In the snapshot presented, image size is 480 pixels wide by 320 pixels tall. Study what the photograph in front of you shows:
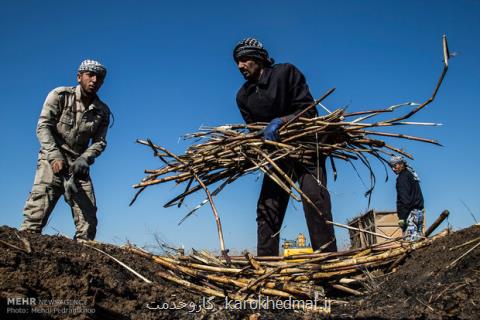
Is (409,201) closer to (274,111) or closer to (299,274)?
(274,111)

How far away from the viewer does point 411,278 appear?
217 cm

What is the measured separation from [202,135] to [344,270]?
58.5 inches

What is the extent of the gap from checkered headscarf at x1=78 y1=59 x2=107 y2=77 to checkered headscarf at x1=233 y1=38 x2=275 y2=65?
1408 mm

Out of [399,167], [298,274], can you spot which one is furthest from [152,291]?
[399,167]

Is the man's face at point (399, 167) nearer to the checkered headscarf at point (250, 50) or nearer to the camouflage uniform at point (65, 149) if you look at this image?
the checkered headscarf at point (250, 50)

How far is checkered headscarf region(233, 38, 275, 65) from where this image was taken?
3.41 m

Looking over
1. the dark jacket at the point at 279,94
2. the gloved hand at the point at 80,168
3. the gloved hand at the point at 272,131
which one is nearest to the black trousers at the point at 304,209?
the gloved hand at the point at 272,131

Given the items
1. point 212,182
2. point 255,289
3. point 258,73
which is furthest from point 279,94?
point 255,289

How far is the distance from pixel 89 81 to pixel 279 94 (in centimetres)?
192

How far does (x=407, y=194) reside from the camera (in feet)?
23.7

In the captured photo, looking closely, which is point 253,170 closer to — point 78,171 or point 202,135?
point 202,135

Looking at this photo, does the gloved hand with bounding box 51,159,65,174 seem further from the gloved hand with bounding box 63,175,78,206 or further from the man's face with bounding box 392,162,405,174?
the man's face with bounding box 392,162,405,174

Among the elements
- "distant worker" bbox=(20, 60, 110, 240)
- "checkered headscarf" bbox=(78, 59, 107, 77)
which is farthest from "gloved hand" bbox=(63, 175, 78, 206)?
"checkered headscarf" bbox=(78, 59, 107, 77)

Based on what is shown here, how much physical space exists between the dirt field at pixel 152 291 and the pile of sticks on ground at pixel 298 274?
75 mm
